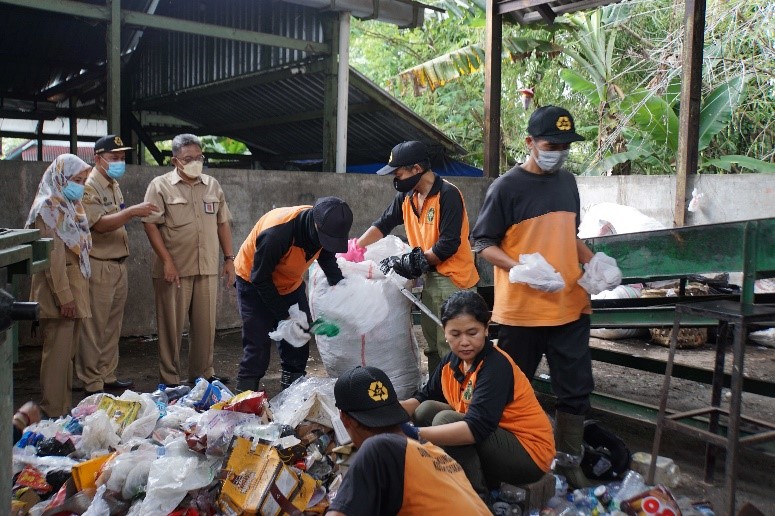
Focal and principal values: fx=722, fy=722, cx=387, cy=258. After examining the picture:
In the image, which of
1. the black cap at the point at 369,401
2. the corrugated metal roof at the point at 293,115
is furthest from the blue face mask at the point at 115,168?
the corrugated metal roof at the point at 293,115

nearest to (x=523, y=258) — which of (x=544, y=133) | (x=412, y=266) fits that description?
(x=544, y=133)

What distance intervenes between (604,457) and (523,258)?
1046 millimetres

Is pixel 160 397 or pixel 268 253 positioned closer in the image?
pixel 268 253

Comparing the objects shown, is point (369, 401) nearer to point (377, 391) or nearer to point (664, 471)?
point (377, 391)

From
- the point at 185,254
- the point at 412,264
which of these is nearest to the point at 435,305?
the point at 412,264

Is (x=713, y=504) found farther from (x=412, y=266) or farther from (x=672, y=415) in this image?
(x=412, y=266)

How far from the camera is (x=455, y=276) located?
161 inches

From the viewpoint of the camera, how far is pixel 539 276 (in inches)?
128

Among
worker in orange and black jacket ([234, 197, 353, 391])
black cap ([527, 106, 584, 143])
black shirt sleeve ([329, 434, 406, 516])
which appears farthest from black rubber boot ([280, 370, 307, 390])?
black shirt sleeve ([329, 434, 406, 516])

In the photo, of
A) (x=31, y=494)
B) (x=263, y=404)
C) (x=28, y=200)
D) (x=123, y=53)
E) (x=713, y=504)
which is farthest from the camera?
(x=123, y=53)

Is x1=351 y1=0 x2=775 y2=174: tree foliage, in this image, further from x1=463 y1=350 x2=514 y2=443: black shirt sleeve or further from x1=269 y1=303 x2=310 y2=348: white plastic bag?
x1=463 y1=350 x2=514 y2=443: black shirt sleeve

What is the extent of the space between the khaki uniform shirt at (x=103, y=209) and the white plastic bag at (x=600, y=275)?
9.97 ft

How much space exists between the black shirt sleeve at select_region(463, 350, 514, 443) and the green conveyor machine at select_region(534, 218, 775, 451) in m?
1.11

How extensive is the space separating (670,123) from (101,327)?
7436mm
